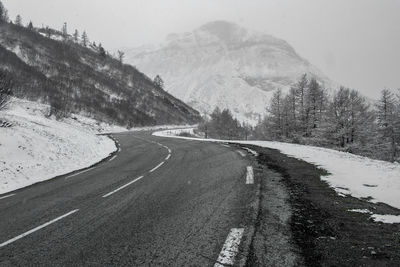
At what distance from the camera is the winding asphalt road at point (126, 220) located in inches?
159

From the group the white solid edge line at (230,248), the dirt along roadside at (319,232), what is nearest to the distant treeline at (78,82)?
the dirt along roadside at (319,232)

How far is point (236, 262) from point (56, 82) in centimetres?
6596

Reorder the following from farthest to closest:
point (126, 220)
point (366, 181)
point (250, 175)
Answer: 1. point (250, 175)
2. point (366, 181)
3. point (126, 220)

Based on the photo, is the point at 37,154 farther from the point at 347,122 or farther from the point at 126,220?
the point at 347,122

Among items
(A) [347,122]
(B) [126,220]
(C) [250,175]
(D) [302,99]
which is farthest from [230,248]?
(D) [302,99]

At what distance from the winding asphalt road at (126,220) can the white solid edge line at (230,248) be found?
7 cm

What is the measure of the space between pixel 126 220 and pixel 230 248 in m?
2.33

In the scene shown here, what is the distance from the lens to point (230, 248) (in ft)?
13.0

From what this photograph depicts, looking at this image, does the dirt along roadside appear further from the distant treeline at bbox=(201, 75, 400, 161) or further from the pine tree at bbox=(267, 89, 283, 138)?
the pine tree at bbox=(267, 89, 283, 138)

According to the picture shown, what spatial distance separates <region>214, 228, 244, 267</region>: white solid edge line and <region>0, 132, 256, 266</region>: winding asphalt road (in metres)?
0.07

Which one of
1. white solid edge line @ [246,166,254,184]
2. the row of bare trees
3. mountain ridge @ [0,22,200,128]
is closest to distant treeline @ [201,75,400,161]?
the row of bare trees

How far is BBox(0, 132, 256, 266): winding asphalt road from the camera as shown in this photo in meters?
4.04

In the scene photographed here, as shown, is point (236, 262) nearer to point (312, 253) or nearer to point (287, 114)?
point (312, 253)

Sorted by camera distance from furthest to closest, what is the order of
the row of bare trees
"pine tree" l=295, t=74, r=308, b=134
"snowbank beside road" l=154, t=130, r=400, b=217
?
"pine tree" l=295, t=74, r=308, b=134 < the row of bare trees < "snowbank beside road" l=154, t=130, r=400, b=217
